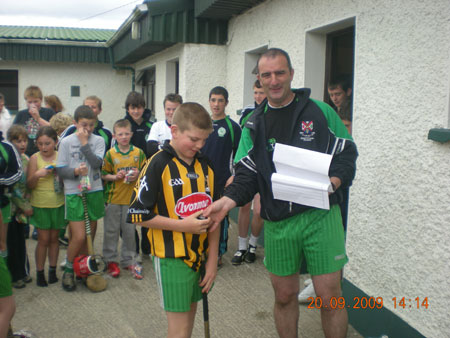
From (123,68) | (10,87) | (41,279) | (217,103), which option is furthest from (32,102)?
(10,87)

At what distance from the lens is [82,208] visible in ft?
13.6

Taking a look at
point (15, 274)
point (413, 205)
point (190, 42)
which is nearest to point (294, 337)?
Answer: point (413, 205)

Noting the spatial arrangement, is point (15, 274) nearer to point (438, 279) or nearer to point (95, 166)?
point (95, 166)

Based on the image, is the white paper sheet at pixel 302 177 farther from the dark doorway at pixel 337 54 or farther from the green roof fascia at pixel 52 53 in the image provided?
the green roof fascia at pixel 52 53

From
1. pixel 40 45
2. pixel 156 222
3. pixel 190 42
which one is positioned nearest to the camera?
pixel 156 222

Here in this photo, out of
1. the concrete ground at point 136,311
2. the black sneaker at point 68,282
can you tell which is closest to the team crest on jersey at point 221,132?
the concrete ground at point 136,311

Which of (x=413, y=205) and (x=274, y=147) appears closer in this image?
(x=274, y=147)

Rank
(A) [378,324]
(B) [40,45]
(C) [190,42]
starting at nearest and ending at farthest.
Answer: (A) [378,324] < (C) [190,42] < (B) [40,45]

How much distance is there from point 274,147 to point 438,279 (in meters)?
1.29

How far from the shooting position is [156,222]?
2.29 metres

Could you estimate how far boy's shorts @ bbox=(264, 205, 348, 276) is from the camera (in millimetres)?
2496

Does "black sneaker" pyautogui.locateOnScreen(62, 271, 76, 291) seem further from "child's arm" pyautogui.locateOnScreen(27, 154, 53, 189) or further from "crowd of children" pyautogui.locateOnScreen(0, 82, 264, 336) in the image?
Result: "child's arm" pyautogui.locateOnScreen(27, 154, 53, 189)

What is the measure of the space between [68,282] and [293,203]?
2.64 meters

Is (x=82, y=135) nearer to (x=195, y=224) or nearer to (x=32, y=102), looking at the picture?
(x=32, y=102)
